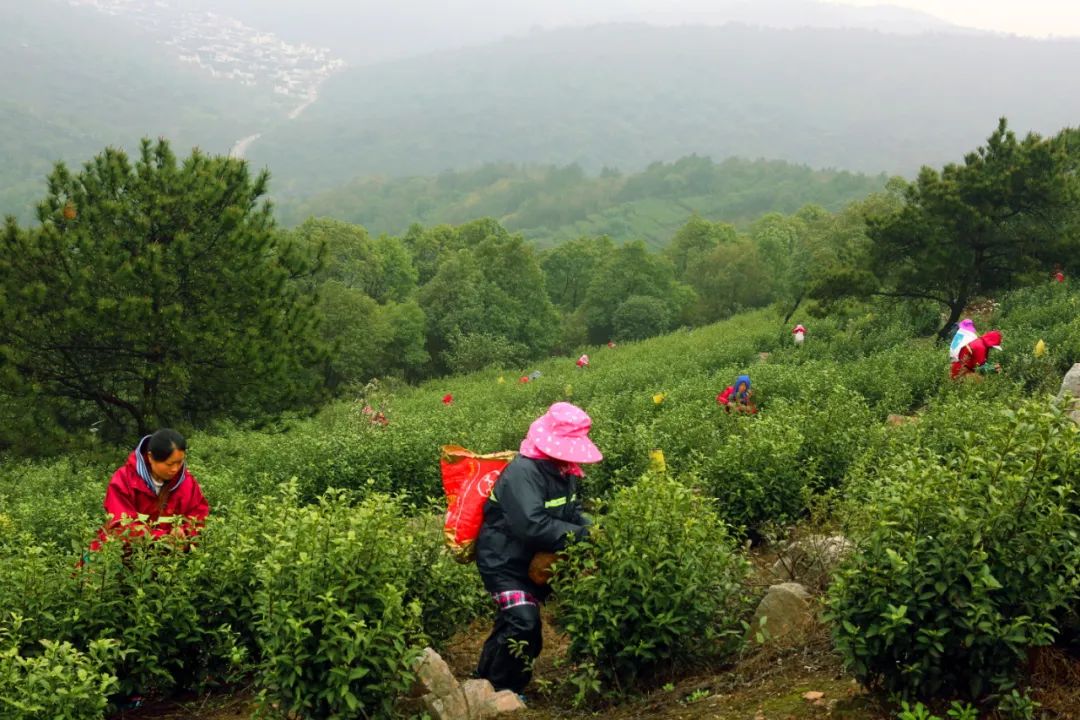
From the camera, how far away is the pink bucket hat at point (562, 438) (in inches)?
190

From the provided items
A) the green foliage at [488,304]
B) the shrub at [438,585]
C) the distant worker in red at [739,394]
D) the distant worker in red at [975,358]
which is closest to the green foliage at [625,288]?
the green foliage at [488,304]

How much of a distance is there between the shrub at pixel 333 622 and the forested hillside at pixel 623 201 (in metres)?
147

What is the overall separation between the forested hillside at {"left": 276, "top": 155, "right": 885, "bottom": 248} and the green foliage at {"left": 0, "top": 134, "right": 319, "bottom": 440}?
137046mm

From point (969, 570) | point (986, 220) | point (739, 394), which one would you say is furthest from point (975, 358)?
point (969, 570)

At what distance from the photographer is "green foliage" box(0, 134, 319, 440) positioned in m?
13.2

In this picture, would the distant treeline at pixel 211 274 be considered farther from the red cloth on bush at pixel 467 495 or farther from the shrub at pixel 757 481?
the red cloth on bush at pixel 467 495

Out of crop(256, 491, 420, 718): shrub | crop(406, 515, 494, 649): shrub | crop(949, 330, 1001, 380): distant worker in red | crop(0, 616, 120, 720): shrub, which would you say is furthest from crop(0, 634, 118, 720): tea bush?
crop(949, 330, 1001, 380): distant worker in red

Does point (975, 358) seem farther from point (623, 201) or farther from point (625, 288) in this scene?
point (623, 201)

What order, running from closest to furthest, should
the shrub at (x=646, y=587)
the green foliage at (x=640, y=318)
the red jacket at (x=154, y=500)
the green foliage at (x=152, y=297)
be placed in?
the shrub at (x=646, y=587) < the red jacket at (x=154, y=500) < the green foliage at (x=152, y=297) < the green foliage at (x=640, y=318)

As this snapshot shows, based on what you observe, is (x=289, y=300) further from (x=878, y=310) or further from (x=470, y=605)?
(x=878, y=310)

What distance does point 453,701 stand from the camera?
4.55 metres

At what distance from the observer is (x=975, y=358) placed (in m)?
12.0

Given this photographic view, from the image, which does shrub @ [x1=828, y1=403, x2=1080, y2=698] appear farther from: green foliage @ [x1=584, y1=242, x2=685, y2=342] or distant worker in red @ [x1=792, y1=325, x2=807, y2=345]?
green foliage @ [x1=584, y1=242, x2=685, y2=342]

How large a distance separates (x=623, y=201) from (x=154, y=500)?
18313 centimetres
